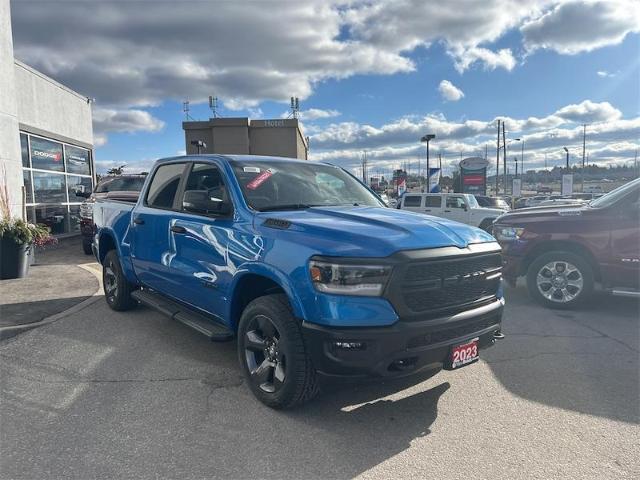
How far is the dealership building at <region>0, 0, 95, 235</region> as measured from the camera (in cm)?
1002

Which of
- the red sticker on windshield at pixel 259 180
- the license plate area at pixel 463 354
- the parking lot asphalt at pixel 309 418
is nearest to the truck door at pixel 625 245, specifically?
the parking lot asphalt at pixel 309 418

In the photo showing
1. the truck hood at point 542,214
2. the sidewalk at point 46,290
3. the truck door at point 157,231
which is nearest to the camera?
the truck door at point 157,231

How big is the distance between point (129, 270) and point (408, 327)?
12.8 ft

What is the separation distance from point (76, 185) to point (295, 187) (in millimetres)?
14547

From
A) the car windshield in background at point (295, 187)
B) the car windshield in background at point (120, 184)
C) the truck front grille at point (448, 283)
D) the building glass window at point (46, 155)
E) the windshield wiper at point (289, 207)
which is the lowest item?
the truck front grille at point (448, 283)

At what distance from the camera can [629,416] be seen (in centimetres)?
339

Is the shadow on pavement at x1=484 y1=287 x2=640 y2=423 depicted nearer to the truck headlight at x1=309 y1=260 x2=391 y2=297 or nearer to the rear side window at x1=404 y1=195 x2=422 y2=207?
the truck headlight at x1=309 y1=260 x2=391 y2=297

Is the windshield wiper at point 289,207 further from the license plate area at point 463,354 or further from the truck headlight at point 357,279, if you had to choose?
the license plate area at point 463,354

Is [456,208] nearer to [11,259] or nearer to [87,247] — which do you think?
[87,247]

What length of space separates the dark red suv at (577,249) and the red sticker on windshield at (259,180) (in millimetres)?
4240

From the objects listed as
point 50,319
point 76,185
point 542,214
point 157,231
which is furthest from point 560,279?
point 76,185

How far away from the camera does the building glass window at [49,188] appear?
13.4 meters

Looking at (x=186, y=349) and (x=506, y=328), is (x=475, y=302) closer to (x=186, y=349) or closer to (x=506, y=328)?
(x=506, y=328)

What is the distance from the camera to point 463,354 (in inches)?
127
